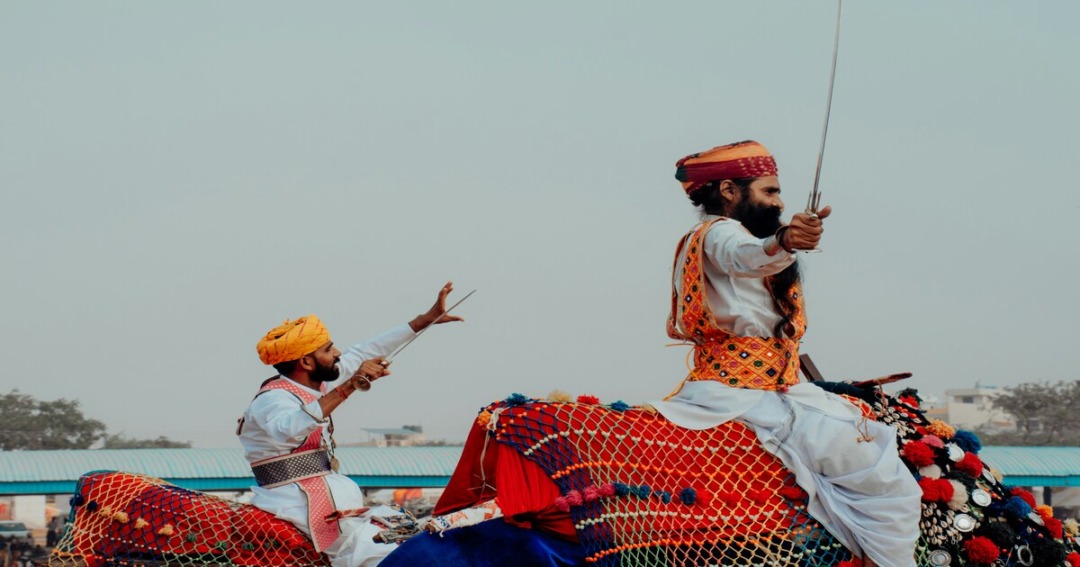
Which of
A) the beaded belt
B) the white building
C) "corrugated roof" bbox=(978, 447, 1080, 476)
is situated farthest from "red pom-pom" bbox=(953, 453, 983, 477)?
the white building

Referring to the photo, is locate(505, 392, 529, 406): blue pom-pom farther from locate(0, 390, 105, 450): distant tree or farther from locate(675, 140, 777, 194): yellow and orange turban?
locate(0, 390, 105, 450): distant tree

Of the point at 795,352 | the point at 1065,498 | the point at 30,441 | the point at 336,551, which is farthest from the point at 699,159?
the point at 30,441

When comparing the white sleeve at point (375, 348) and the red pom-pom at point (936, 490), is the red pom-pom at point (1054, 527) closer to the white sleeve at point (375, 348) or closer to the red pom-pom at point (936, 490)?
the red pom-pom at point (936, 490)

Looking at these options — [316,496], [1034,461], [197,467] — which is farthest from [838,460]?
[1034,461]

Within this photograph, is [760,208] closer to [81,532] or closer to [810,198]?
[810,198]

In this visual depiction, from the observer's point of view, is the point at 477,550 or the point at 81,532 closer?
the point at 477,550

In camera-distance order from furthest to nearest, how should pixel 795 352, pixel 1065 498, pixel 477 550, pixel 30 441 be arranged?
pixel 30 441 < pixel 1065 498 < pixel 795 352 < pixel 477 550

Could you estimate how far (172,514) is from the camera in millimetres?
7598

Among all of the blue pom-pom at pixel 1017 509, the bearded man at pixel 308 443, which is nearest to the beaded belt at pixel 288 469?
the bearded man at pixel 308 443

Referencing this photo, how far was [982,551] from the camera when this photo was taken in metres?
6.64

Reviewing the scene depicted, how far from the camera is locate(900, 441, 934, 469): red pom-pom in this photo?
6.89 meters

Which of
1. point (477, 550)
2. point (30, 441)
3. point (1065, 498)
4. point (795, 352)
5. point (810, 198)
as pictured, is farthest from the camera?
point (30, 441)

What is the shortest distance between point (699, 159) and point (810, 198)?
1.29 metres

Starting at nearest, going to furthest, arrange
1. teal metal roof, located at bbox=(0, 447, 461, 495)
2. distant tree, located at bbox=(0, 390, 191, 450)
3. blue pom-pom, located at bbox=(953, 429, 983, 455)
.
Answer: blue pom-pom, located at bbox=(953, 429, 983, 455)
teal metal roof, located at bbox=(0, 447, 461, 495)
distant tree, located at bbox=(0, 390, 191, 450)
